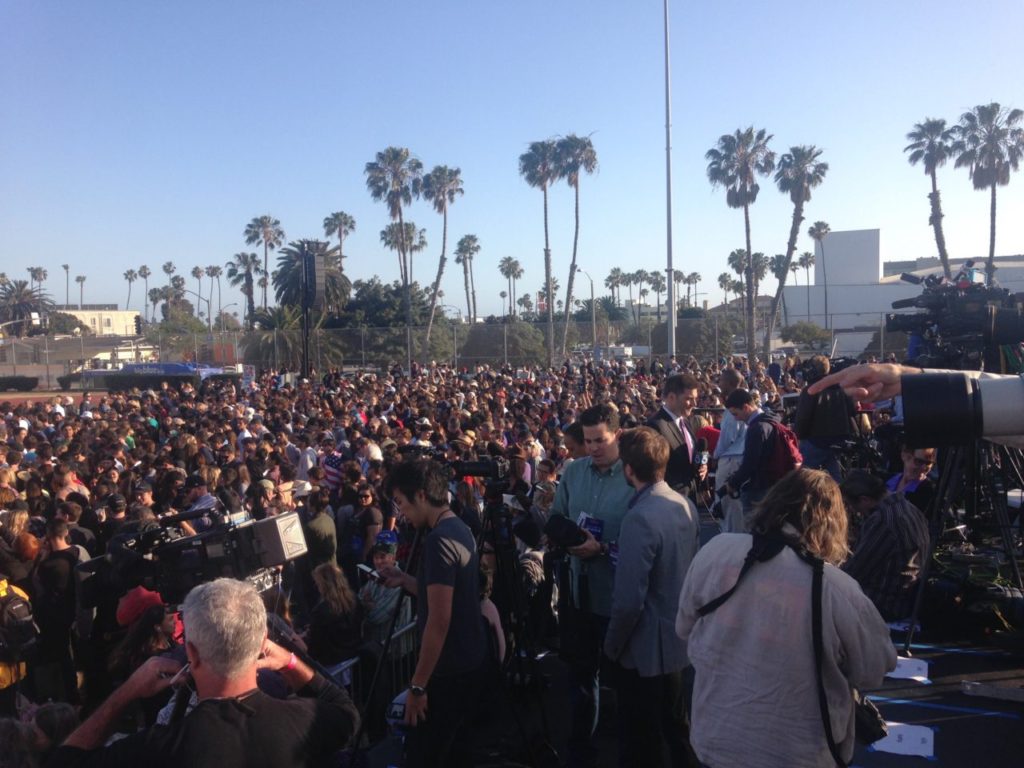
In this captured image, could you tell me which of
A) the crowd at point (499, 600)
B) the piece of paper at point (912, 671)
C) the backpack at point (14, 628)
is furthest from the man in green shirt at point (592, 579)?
the backpack at point (14, 628)

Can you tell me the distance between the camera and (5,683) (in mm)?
4883

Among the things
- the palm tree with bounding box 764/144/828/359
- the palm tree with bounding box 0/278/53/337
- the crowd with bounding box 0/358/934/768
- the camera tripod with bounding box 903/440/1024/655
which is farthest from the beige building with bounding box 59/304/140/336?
the camera tripod with bounding box 903/440/1024/655


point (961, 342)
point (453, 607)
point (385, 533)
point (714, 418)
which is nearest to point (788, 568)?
point (453, 607)

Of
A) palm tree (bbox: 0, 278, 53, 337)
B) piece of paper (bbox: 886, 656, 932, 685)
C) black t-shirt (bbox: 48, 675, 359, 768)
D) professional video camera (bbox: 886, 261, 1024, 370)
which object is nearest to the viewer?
black t-shirt (bbox: 48, 675, 359, 768)

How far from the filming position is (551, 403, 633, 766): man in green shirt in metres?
4.04

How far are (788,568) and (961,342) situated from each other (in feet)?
8.43

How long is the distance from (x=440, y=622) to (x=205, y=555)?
0.99 meters

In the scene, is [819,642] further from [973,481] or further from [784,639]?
[973,481]

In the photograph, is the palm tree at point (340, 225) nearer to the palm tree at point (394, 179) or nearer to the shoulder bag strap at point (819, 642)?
the palm tree at point (394, 179)

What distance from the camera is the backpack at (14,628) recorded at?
476 centimetres

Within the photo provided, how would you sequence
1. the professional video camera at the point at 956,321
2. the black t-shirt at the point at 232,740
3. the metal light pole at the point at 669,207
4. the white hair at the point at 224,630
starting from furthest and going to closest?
the metal light pole at the point at 669,207
the professional video camera at the point at 956,321
the white hair at the point at 224,630
the black t-shirt at the point at 232,740

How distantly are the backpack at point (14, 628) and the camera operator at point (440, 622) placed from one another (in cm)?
279

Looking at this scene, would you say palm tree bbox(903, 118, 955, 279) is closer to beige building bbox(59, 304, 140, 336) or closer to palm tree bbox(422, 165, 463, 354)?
palm tree bbox(422, 165, 463, 354)

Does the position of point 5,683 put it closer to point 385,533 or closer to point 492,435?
point 385,533
